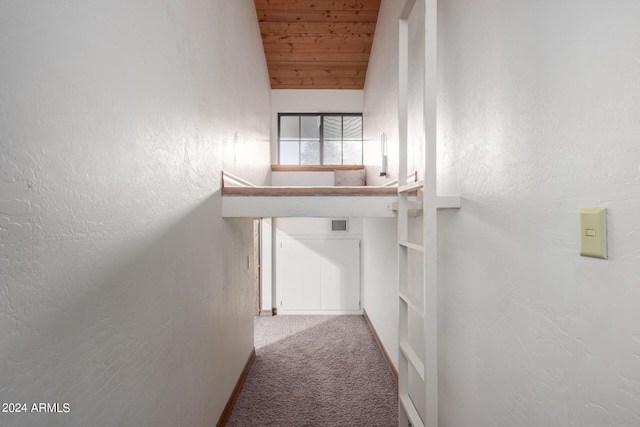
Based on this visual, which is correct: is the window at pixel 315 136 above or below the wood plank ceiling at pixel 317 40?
below

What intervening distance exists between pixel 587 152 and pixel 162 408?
1.49 m

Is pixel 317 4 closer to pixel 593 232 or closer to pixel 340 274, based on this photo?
pixel 340 274

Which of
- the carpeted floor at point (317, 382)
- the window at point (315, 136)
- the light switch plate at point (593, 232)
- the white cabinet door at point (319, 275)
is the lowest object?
the carpeted floor at point (317, 382)

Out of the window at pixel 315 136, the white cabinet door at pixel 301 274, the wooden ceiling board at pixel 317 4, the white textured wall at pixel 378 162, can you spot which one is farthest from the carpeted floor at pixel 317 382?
the wooden ceiling board at pixel 317 4

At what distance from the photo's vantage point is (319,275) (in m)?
4.30

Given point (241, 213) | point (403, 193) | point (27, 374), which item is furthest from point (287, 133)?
point (27, 374)

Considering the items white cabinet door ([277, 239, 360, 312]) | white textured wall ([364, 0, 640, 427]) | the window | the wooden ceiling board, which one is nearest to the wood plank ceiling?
the wooden ceiling board

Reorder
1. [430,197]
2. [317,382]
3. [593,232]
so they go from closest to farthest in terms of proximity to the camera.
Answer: [593,232]
[430,197]
[317,382]

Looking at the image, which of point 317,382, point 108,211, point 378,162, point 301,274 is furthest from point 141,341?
point 301,274

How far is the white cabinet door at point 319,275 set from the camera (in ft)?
14.1

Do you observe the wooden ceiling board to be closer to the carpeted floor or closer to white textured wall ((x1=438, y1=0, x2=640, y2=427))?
white textured wall ((x1=438, y1=0, x2=640, y2=427))

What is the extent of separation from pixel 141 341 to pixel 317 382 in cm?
181

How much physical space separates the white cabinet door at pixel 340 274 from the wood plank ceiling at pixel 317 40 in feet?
7.17

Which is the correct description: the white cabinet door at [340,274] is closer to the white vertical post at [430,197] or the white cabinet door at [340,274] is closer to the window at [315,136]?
the window at [315,136]
